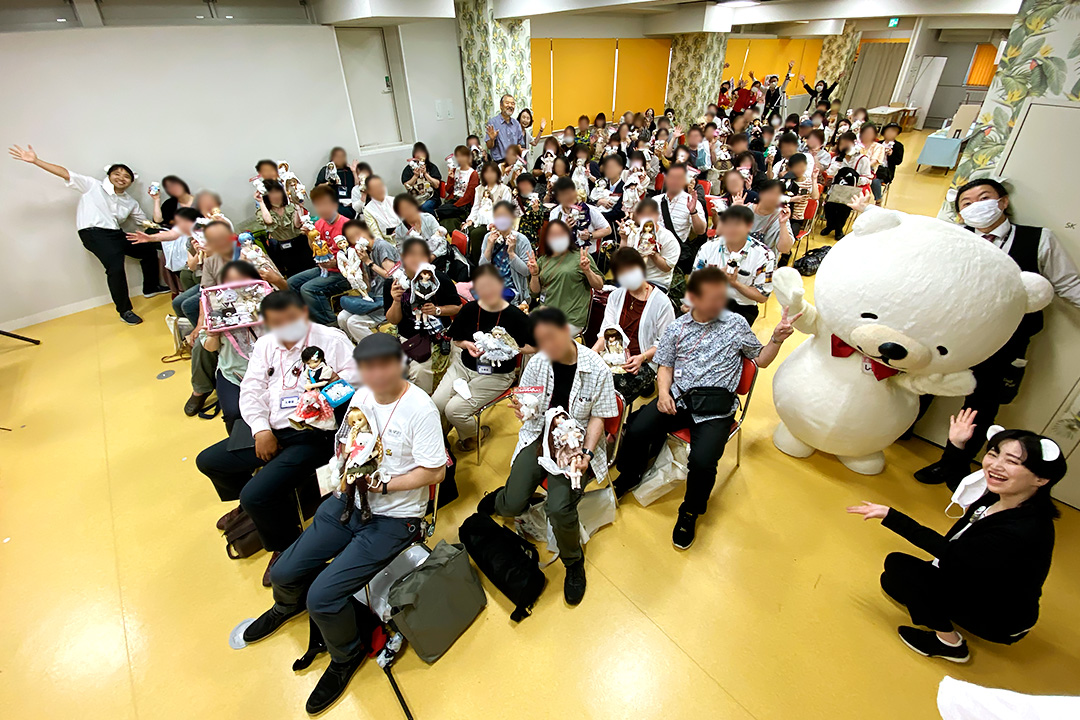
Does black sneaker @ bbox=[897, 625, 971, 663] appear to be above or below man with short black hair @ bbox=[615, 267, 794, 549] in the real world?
below

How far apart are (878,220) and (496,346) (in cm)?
221

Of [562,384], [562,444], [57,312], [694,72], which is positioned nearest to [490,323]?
[562,384]

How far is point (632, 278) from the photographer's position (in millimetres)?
2826

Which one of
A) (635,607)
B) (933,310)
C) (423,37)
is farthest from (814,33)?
(635,607)

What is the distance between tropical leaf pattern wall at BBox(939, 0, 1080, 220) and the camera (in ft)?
8.32

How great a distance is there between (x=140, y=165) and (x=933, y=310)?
6.63 meters

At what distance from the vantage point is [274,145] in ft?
18.2

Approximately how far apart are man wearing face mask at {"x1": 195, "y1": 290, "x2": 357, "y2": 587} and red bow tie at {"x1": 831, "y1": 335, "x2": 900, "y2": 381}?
2696 millimetres

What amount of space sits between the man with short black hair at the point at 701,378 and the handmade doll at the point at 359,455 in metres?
1.62

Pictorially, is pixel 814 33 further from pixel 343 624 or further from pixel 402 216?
pixel 343 624

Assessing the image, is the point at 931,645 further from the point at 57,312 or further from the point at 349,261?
the point at 57,312

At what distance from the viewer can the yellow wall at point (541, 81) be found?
9938 mm

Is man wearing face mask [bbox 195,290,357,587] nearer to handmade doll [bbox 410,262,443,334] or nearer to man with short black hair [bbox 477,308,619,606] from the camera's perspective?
handmade doll [bbox 410,262,443,334]

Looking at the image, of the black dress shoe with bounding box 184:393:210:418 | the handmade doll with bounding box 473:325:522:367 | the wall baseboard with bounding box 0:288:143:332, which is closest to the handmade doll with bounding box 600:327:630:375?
the handmade doll with bounding box 473:325:522:367
